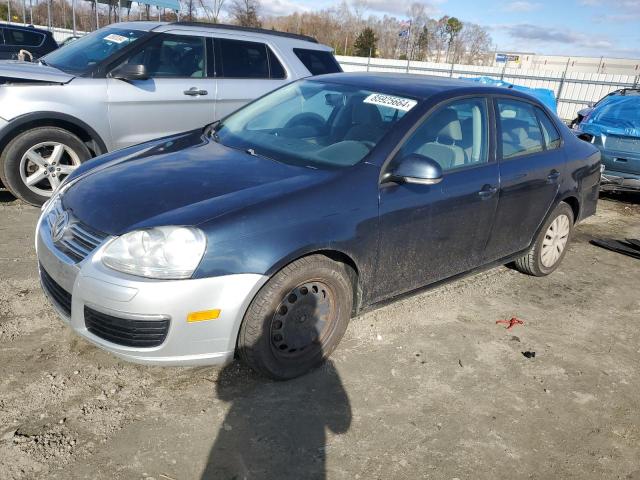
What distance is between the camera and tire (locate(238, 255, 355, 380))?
107 inches

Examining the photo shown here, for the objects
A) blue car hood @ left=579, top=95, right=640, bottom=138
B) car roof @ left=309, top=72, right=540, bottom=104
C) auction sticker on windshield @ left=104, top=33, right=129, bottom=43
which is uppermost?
auction sticker on windshield @ left=104, top=33, right=129, bottom=43

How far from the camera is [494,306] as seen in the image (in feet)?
13.9

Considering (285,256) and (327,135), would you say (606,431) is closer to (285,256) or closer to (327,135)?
(285,256)

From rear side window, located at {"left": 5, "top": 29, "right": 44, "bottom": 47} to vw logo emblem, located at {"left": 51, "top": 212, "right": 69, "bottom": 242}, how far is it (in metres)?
12.7

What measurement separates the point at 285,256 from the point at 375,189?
72cm

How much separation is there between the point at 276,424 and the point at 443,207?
166 centimetres

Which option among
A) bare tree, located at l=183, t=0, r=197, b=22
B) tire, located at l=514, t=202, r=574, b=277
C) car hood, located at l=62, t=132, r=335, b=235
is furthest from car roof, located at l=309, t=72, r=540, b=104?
bare tree, located at l=183, t=0, r=197, b=22

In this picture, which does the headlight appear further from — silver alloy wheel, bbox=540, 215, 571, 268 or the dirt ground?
silver alloy wheel, bbox=540, 215, 571, 268

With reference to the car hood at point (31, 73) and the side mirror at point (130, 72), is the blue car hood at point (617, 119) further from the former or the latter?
the car hood at point (31, 73)

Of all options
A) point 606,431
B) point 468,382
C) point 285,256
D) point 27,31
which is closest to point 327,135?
point 285,256

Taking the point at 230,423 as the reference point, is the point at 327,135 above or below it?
above

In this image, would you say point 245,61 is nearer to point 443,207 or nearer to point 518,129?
point 518,129

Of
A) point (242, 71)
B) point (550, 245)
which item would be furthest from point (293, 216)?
point (242, 71)

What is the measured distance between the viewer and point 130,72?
17.1ft
